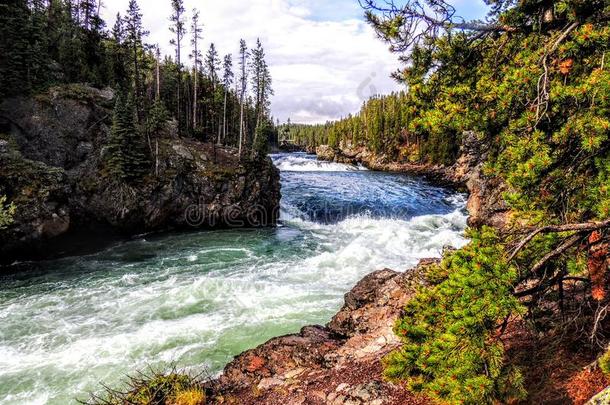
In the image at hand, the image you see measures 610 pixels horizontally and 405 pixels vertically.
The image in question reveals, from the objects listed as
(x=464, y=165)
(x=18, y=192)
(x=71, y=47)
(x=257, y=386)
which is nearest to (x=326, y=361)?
(x=257, y=386)

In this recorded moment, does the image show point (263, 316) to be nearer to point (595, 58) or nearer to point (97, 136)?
point (595, 58)

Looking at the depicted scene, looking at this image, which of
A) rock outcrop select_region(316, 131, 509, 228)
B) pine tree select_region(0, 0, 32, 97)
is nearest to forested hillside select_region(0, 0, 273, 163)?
pine tree select_region(0, 0, 32, 97)

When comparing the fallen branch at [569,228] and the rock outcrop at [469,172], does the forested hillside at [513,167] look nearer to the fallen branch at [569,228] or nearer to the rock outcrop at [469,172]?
the fallen branch at [569,228]

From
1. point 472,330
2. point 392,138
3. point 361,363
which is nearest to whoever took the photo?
point 472,330

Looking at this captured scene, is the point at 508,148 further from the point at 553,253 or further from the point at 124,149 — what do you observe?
the point at 124,149

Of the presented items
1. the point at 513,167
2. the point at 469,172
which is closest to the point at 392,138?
the point at 469,172

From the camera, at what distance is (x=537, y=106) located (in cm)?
423

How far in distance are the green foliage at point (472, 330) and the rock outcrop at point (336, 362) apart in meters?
1.26

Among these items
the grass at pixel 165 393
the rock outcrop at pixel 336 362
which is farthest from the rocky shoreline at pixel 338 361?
the grass at pixel 165 393

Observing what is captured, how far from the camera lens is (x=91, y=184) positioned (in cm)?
2317

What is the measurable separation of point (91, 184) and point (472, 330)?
83.1ft

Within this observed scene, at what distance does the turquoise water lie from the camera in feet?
31.9

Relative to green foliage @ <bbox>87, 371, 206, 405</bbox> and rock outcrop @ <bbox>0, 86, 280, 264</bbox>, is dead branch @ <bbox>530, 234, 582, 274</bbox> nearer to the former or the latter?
green foliage @ <bbox>87, 371, 206, 405</bbox>

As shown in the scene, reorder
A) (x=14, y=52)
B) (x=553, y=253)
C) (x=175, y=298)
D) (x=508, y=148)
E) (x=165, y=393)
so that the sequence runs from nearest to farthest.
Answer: (x=553, y=253) → (x=508, y=148) → (x=165, y=393) → (x=175, y=298) → (x=14, y=52)
